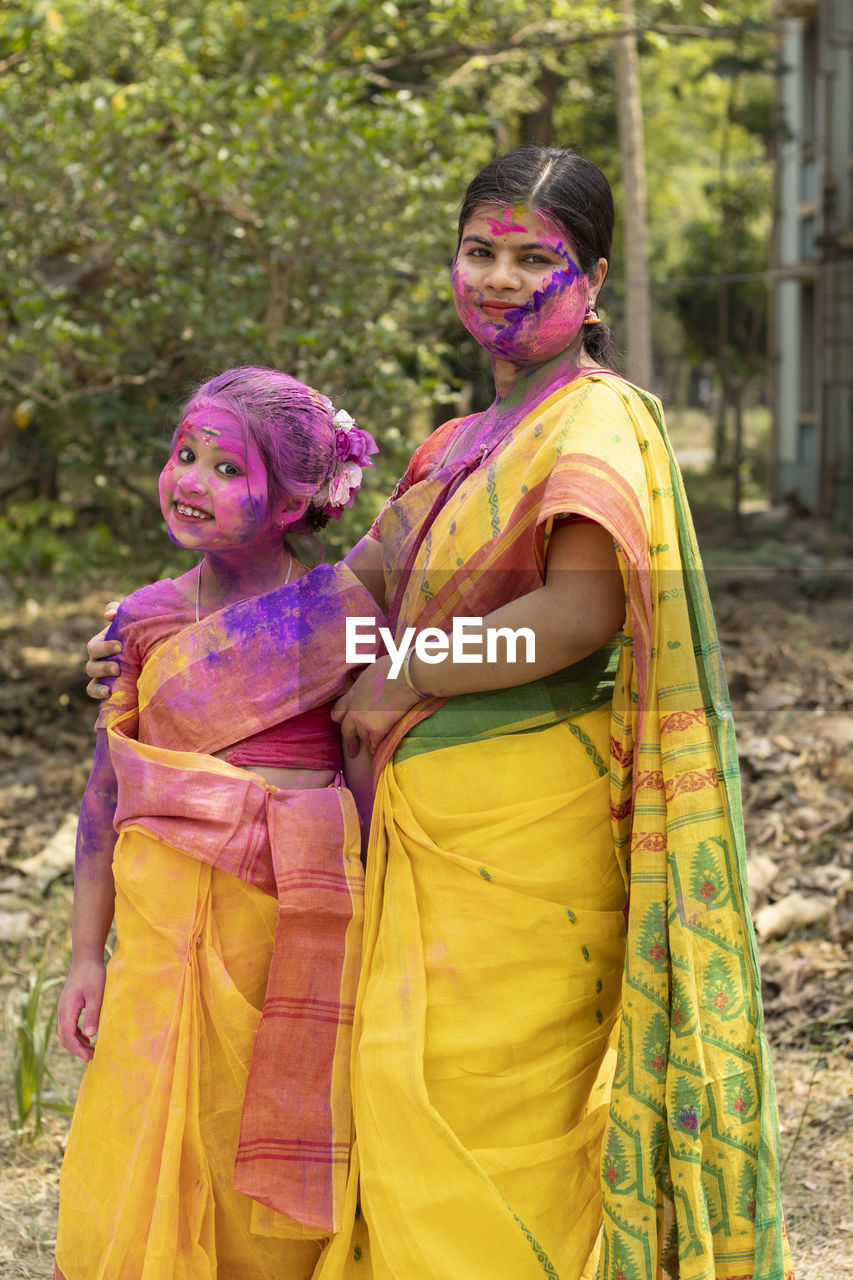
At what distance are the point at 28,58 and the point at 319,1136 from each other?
21.5 feet

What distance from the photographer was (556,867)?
1955 mm

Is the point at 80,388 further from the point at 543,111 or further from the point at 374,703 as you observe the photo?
the point at 543,111

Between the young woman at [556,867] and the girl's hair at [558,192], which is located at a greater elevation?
the girl's hair at [558,192]

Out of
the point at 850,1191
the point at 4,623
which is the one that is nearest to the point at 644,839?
the point at 850,1191

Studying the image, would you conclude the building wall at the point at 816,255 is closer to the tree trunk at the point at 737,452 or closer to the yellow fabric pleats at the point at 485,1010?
the tree trunk at the point at 737,452

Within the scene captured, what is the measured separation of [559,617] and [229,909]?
703mm

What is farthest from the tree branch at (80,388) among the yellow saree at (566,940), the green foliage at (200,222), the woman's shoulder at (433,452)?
the yellow saree at (566,940)

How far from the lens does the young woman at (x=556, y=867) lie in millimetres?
1861

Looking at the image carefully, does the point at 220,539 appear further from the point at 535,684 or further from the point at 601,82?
the point at 601,82

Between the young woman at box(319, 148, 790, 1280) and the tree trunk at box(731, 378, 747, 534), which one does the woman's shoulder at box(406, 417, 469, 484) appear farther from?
the tree trunk at box(731, 378, 747, 534)

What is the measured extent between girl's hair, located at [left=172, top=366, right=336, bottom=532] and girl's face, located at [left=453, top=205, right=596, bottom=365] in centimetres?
31

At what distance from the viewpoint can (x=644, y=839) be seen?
191 centimetres

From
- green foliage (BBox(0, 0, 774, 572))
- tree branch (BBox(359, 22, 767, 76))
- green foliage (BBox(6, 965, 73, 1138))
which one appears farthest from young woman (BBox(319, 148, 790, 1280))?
tree branch (BBox(359, 22, 767, 76))

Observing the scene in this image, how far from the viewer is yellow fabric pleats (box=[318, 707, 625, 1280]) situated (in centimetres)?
188
